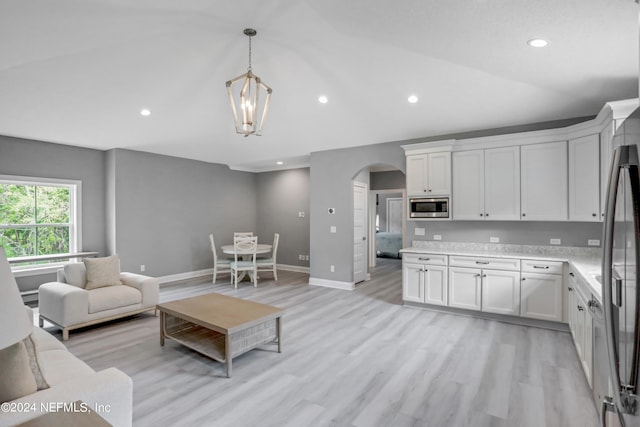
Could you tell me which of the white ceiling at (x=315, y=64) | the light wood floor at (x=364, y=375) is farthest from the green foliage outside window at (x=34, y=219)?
the light wood floor at (x=364, y=375)

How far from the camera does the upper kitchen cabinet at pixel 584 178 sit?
3770 mm

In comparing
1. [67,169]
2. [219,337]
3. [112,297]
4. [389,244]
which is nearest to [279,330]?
[219,337]

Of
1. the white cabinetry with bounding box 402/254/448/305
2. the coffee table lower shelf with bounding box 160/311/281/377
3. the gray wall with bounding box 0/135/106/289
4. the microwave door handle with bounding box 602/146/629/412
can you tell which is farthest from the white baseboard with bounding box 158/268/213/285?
the microwave door handle with bounding box 602/146/629/412

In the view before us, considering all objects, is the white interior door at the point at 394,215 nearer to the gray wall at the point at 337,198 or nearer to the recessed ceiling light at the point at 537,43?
the gray wall at the point at 337,198

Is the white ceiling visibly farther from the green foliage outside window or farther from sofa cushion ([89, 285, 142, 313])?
sofa cushion ([89, 285, 142, 313])

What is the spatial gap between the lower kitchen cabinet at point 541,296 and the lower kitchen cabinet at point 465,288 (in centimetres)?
50

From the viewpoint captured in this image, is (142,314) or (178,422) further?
(142,314)

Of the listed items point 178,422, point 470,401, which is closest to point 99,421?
point 178,422

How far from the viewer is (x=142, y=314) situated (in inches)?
190

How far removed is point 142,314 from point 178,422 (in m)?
2.97

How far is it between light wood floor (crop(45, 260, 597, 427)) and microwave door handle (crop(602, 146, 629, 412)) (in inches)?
56.8

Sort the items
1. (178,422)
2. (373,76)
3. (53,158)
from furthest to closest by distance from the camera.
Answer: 1. (53,158)
2. (373,76)
3. (178,422)

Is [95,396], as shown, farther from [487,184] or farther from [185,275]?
[185,275]

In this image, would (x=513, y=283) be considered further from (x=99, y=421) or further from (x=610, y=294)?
(x=99, y=421)
